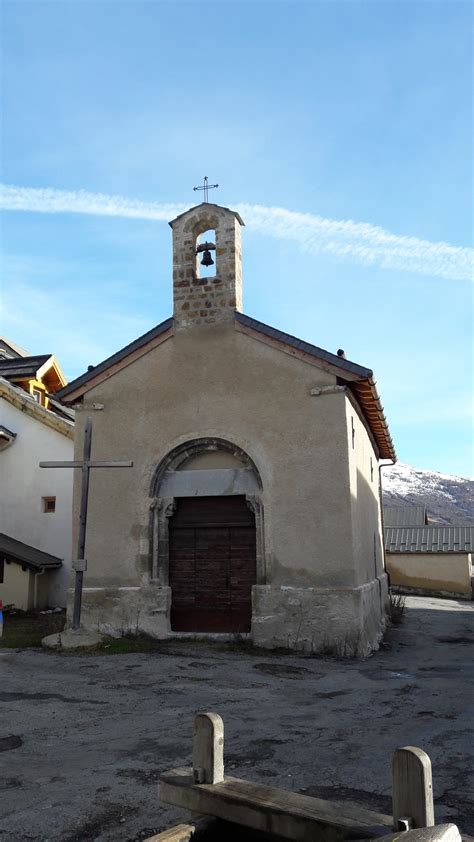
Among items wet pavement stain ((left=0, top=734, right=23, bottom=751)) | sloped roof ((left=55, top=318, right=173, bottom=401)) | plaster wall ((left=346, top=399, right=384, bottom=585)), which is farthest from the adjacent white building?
wet pavement stain ((left=0, top=734, right=23, bottom=751))

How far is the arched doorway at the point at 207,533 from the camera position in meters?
12.0

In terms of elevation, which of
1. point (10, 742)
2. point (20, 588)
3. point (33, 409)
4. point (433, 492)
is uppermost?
point (433, 492)

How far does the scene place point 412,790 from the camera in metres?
2.65

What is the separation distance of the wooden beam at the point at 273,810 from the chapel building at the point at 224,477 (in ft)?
26.1

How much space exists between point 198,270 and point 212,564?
589 centimetres

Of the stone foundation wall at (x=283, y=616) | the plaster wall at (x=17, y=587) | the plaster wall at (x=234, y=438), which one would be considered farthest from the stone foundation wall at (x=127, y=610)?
the plaster wall at (x=17, y=587)

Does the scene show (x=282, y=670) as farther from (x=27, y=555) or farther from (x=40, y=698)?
(x=27, y=555)

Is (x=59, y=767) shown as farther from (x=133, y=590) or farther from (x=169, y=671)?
(x=133, y=590)

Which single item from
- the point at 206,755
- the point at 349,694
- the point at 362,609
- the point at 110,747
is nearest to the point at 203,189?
the point at 362,609

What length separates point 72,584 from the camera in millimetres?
12555

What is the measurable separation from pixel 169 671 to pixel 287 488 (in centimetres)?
376

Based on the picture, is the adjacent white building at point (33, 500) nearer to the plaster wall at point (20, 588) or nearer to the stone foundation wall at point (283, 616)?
the plaster wall at point (20, 588)

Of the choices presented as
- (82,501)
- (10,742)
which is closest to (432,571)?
(82,501)

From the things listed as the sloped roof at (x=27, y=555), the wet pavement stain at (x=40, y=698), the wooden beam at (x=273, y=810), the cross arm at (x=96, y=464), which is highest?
the cross arm at (x=96, y=464)
